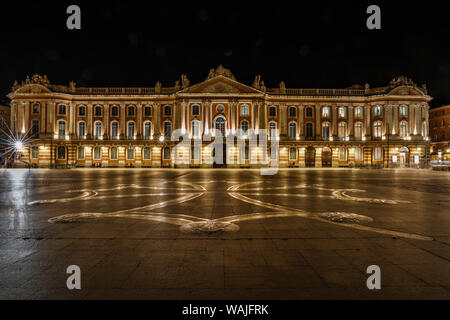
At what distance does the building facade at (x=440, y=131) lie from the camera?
6861 centimetres

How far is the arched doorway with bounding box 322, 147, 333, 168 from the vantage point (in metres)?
54.1

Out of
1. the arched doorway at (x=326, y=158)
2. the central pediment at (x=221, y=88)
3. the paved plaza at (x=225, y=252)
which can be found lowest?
the paved plaza at (x=225, y=252)

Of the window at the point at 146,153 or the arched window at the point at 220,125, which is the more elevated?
the arched window at the point at 220,125

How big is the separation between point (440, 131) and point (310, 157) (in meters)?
42.0

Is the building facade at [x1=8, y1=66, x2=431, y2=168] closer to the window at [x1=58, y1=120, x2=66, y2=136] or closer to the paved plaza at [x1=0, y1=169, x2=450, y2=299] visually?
the window at [x1=58, y1=120, x2=66, y2=136]

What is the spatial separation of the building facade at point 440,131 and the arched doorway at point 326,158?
31.4m

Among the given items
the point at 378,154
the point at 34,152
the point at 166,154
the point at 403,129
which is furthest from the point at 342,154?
the point at 34,152

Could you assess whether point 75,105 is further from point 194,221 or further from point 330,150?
point 194,221

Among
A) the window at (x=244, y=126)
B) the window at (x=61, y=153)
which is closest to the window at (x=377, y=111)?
the window at (x=244, y=126)

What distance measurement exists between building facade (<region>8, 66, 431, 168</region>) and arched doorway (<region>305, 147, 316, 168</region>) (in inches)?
7.3

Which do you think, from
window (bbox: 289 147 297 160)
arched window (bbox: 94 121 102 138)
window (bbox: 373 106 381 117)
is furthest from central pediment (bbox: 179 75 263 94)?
window (bbox: 373 106 381 117)

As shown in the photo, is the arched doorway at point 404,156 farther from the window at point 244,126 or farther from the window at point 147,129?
the window at point 147,129

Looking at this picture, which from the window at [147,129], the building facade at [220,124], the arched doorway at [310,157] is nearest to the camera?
the building facade at [220,124]
